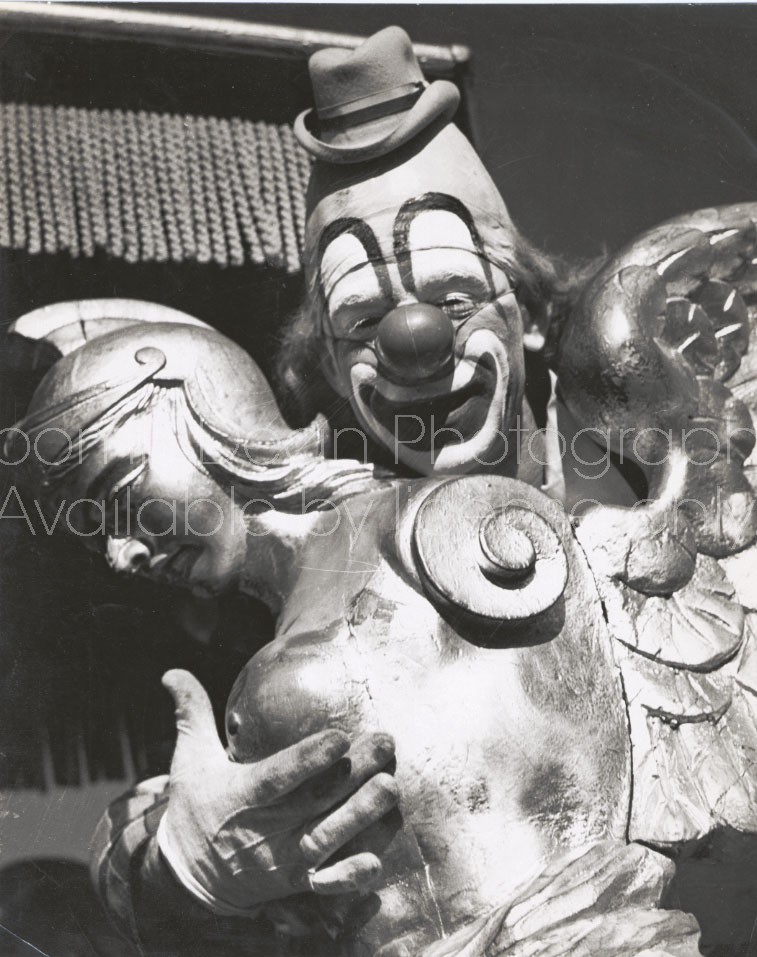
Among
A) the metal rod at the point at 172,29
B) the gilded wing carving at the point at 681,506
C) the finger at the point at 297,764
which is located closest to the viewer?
the finger at the point at 297,764

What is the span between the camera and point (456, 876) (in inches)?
62.3

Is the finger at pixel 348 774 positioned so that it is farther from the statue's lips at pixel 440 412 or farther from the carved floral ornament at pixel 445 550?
the statue's lips at pixel 440 412

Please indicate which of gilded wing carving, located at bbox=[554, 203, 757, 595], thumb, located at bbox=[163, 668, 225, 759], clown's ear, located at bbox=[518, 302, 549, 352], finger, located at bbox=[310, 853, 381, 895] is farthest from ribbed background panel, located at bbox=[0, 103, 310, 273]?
finger, located at bbox=[310, 853, 381, 895]

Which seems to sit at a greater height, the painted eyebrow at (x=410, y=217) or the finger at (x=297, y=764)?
the painted eyebrow at (x=410, y=217)

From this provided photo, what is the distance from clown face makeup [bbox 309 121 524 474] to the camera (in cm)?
177

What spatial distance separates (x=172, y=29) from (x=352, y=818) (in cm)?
102

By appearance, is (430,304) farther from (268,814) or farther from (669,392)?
(268,814)

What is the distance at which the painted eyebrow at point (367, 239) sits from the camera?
1.77 meters

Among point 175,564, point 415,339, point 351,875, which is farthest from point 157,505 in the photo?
point 351,875

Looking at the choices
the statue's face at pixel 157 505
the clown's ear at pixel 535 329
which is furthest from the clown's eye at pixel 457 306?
the statue's face at pixel 157 505

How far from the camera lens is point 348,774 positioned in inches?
63.4

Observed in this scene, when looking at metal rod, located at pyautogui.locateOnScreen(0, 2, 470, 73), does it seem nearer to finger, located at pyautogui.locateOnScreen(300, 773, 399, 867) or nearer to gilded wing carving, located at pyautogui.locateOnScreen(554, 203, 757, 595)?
gilded wing carving, located at pyautogui.locateOnScreen(554, 203, 757, 595)

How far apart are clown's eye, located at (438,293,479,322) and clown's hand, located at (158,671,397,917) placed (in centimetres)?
49

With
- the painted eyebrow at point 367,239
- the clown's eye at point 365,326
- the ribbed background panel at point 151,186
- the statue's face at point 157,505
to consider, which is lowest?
the statue's face at point 157,505
